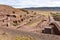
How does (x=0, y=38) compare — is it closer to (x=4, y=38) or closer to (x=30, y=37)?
(x=4, y=38)

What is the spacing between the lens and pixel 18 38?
16.1 meters

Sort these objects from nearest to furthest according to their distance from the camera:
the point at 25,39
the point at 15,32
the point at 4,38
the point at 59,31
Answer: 1. the point at 25,39
2. the point at 4,38
3. the point at 15,32
4. the point at 59,31

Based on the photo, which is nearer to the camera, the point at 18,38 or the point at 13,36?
the point at 18,38

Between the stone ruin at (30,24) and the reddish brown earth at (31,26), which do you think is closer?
the reddish brown earth at (31,26)

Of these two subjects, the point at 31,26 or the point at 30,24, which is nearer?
the point at 31,26

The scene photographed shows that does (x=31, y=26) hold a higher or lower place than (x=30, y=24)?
higher

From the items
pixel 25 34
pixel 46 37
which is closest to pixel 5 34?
pixel 25 34

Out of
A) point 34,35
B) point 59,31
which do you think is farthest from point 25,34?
point 59,31

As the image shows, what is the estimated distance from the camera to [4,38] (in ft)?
55.6

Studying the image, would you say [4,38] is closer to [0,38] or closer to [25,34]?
[0,38]

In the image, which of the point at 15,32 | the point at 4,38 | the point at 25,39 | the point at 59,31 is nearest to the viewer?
the point at 25,39

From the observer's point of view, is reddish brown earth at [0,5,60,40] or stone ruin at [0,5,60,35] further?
stone ruin at [0,5,60,35]

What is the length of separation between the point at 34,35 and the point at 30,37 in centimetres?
78

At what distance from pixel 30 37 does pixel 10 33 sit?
2398mm
